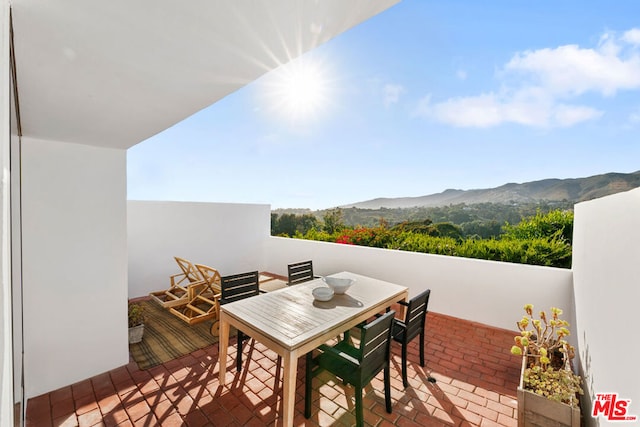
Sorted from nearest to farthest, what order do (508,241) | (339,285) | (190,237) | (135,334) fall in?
(339,285), (135,334), (508,241), (190,237)

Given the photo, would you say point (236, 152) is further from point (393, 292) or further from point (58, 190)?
point (393, 292)

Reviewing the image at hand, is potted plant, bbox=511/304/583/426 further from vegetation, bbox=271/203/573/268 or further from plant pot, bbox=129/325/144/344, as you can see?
plant pot, bbox=129/325/144/344

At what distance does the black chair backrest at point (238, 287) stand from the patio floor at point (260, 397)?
66 cm

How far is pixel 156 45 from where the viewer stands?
104 cm

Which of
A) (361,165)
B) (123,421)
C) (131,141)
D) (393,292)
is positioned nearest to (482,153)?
(361,165)

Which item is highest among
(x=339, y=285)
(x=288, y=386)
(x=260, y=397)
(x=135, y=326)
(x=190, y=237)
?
(x=190, y=237)

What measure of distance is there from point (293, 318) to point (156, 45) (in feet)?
6.33

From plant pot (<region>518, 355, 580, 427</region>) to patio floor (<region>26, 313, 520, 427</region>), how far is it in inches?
16.9

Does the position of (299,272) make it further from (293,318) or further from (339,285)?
(293,318)

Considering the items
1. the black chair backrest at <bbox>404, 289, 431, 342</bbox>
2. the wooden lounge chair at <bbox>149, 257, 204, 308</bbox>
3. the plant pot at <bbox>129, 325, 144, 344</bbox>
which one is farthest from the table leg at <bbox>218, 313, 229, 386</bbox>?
the wooden lounge chair at <bbox>149, 257, 204, 308</bbox>

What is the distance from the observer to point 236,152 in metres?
12.5

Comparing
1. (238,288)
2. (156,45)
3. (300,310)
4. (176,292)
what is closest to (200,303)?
(176,292)

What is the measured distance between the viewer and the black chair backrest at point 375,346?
1797 millimetres

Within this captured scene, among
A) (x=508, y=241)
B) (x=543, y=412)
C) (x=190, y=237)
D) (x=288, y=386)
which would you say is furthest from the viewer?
(x=190, y=237)
